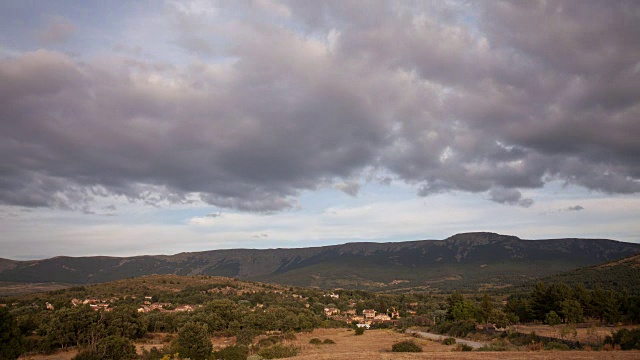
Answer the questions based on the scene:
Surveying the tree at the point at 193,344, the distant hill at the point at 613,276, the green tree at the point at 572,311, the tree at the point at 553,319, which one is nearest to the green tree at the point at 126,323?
the tree at the point at 193,344

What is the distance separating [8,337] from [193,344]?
15405mm

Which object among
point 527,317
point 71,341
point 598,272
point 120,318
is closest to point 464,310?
point 527,317

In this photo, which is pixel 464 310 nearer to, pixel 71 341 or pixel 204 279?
pixel 71 341

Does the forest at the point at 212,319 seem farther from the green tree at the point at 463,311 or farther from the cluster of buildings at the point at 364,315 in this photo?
the cluster of buildings at the point at 364,315

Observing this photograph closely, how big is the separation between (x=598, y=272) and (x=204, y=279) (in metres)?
126

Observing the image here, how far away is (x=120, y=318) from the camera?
51094 millimetres

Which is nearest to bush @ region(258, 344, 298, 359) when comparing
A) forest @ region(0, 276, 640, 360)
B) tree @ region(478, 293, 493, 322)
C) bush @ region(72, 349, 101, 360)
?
forest @ region(0, 276, 640, 360)

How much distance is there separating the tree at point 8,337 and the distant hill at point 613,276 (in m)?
112

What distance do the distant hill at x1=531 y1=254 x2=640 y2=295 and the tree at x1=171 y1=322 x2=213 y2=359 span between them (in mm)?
97074

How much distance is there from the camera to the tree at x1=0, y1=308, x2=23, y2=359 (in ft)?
109

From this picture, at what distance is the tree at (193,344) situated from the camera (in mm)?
36438

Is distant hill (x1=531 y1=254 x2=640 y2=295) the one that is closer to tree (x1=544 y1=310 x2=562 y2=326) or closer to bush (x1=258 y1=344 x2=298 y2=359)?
tree (x1=544 y1=310 x2=562 y2=326)

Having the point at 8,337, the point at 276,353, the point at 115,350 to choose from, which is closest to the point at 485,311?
the point at 276,353

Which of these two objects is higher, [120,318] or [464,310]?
[120,318]
